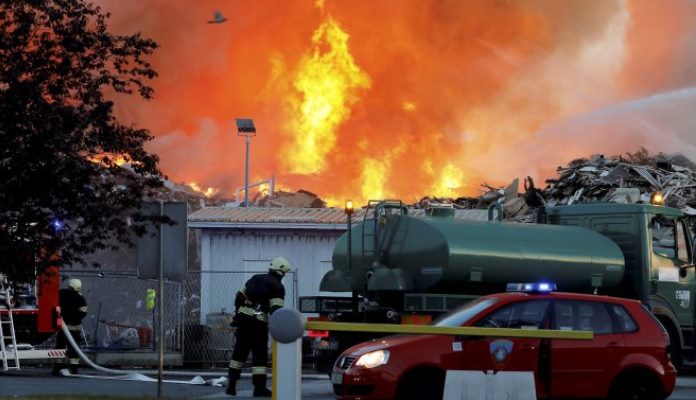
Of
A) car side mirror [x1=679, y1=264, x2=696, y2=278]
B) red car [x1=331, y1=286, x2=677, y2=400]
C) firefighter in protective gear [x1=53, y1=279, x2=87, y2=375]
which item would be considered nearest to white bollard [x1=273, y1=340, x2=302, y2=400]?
red car [x1=331, y1=286, x2=677, y2=400]

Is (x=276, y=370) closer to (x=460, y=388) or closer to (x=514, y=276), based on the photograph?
(x=460, y=388)

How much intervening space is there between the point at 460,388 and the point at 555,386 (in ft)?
15.8

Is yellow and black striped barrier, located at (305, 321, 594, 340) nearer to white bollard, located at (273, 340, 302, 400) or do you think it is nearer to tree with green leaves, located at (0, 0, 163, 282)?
white bollard, located at (273, 340, 302, 400)

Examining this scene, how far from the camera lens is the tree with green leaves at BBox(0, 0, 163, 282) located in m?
12.3

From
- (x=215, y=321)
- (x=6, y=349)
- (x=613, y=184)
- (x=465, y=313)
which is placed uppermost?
(x=613, y=184)

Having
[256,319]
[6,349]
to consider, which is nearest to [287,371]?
[256,319]

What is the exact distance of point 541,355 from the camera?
13.2 metres

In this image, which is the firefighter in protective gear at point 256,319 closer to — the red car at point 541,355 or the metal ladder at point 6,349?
the red car at point 541,355

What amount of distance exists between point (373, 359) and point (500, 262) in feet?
15.3

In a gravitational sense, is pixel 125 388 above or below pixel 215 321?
below

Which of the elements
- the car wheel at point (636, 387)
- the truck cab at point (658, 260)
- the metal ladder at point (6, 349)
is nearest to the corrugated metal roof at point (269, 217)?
the metal ladder at point (6, 349)

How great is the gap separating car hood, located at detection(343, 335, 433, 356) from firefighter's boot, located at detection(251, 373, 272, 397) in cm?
287

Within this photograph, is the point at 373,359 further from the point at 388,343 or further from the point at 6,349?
the point at 6,349

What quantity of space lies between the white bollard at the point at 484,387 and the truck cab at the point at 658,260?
34.5 feet
